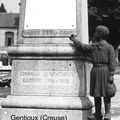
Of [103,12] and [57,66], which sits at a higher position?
[103,12]

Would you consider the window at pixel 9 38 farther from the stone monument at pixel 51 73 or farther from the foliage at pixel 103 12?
the stone monument at pixel 51 73

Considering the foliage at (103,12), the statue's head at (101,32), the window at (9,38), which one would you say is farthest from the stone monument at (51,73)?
the window at (9,38)

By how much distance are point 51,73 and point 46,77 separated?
0.14 m

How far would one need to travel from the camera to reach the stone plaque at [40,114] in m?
7.86

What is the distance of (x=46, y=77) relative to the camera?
812 centimetres

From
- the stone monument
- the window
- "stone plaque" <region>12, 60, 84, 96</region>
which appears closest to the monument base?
the stone monument

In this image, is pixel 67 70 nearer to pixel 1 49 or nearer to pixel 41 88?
pixel 41 88

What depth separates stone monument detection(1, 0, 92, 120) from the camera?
790 cm

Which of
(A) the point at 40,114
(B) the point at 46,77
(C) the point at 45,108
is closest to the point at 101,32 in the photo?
(B) the point at 46,77

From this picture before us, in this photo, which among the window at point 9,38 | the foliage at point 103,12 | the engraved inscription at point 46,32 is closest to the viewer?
the engraved inscription at point 46,32

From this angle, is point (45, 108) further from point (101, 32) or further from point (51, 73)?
point (101, 32)

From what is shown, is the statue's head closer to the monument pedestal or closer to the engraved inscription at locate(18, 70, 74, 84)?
the monument pedestal

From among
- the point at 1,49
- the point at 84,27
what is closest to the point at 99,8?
the point at 84,27

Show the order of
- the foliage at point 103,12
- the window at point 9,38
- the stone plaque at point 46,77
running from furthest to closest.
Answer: the window at point 9,38
the foliage at point 103,12
the stone plaque at point 46,77
